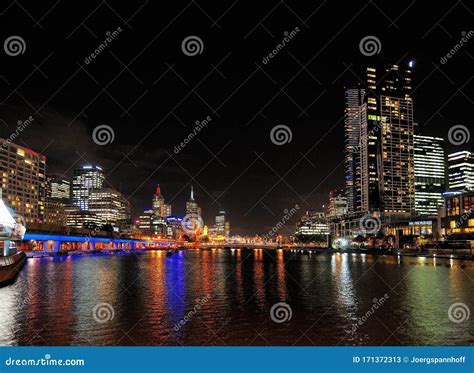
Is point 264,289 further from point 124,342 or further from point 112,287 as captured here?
point 124,342

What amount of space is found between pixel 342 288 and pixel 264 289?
7735 millimetres

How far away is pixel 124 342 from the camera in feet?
74.9

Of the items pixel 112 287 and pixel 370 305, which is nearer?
pixel 370 305

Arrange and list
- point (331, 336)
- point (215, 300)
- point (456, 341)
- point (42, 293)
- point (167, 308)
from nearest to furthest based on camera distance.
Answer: point (456, 341) → point (331, 336) → point (167, 308) → point (215, 300) → point (42, 293)

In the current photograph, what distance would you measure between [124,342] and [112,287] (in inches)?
1052

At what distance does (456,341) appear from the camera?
22.7 m

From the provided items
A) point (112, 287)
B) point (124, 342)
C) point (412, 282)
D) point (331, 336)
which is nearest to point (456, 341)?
point (331, 336)

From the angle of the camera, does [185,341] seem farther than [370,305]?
No

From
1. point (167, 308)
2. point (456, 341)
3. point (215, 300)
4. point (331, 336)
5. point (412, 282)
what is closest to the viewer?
point (456, 341)
